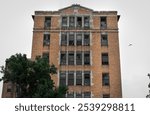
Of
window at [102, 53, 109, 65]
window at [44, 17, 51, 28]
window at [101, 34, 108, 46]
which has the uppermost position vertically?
window at [44, 17, 51, 28]

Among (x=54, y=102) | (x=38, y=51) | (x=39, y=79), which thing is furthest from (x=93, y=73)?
(x=54, y=102)

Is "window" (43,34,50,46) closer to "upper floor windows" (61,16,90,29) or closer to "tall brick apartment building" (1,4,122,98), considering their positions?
"tall brick apartment building" (1,4,122,98)

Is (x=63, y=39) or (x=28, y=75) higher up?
(x=63, y=39)

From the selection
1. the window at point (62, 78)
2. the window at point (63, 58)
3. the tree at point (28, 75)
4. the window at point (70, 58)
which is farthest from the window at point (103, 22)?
the tree at point (28, 75)

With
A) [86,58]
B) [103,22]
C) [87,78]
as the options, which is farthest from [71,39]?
[87,78]

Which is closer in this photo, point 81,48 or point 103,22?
point 81,48

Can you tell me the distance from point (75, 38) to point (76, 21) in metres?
2.83

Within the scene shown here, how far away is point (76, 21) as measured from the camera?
45812 mm

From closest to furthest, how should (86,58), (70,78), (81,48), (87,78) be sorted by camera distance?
(70,78), (87,78), (86,58), (81,48)

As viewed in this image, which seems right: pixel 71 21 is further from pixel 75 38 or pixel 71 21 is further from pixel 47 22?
pixel 47 22

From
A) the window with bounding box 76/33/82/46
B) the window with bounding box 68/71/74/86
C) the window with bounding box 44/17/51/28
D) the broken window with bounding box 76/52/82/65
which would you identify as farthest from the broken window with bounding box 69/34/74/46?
the window with bounding box 68/71/74/86

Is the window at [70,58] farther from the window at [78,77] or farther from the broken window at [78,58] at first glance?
the window at [78,77]

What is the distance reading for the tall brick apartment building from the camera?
4200 cm

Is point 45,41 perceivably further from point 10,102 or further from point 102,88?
Answer: point 10,102
